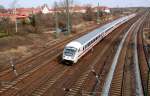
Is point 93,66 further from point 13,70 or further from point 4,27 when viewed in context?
point 4,27

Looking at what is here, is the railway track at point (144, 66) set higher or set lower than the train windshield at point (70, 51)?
lower

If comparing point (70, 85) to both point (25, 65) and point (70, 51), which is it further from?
point (25, 65)

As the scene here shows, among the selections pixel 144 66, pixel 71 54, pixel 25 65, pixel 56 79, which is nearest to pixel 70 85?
pixel 56 79

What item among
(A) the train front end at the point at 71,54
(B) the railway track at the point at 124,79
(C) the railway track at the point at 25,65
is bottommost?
(B) the railway track at the point at 124,79

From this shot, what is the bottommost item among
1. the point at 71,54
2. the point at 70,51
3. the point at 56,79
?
the point at 56,79

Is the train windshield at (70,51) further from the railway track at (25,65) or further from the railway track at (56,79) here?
the railway track at (25,65)

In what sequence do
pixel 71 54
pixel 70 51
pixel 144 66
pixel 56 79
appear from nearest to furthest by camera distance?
pixel 56 79 < pixel 71 54 < pixel 70 51 < pixel 144 66

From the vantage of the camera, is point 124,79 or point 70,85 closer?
point 70,85

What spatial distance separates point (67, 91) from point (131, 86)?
5980 millimetres

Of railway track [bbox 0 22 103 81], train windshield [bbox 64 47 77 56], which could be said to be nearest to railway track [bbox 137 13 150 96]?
train windshield [bbox 64 47 77 56]

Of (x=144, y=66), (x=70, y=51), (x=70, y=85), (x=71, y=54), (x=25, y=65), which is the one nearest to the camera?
(x=70, y=85)

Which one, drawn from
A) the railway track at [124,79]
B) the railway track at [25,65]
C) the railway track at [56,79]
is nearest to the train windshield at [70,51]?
the railway track at [56,79]

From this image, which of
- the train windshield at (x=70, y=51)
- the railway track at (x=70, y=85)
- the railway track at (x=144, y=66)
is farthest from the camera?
the train windshield at (x=70, y=51)

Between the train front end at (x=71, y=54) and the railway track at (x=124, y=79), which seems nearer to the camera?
the railway track at (x=124, y=79)
